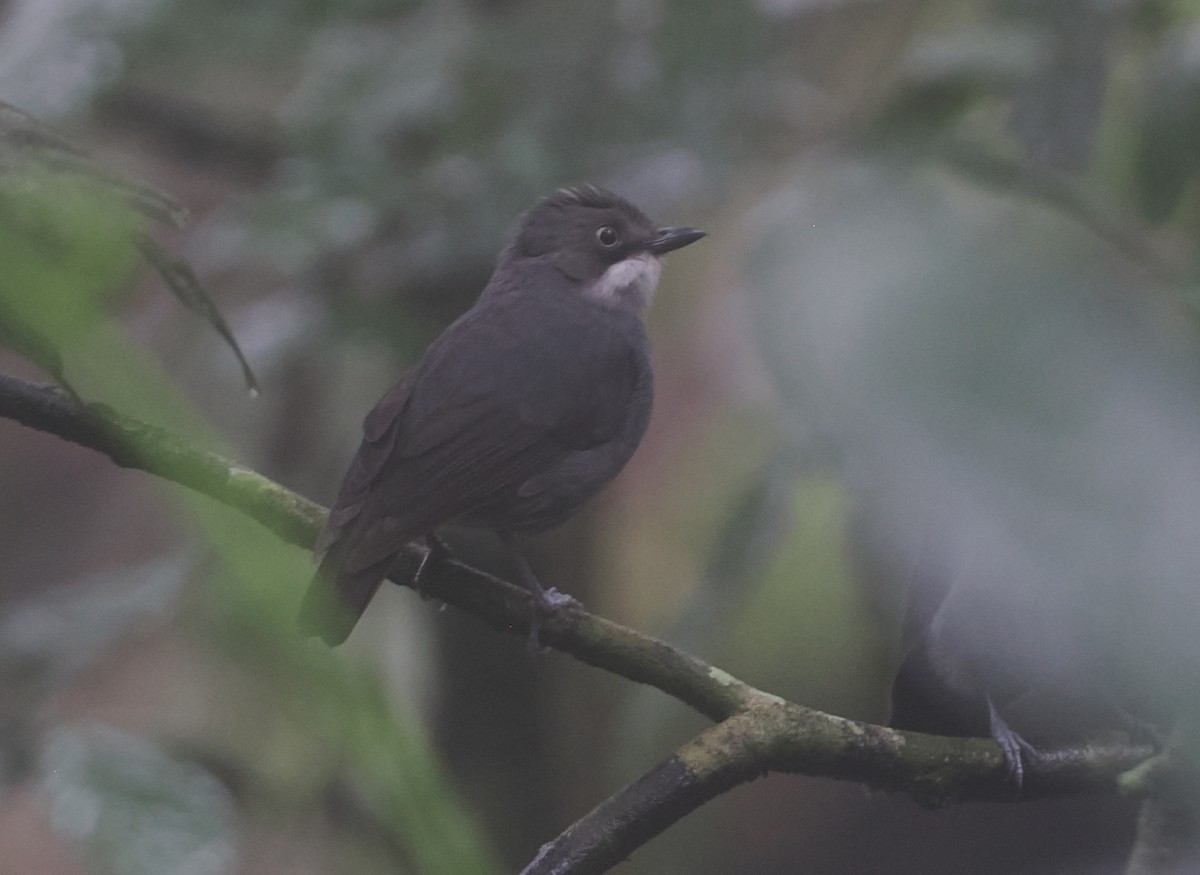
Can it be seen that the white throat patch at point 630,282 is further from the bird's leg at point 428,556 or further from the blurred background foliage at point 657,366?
the bird's leg at point 428,556

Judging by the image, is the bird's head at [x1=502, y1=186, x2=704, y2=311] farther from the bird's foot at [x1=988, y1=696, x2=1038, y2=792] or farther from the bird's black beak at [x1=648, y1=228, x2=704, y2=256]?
the bird's foot at [x1=988, y1=696, x2=1038, y2=792]

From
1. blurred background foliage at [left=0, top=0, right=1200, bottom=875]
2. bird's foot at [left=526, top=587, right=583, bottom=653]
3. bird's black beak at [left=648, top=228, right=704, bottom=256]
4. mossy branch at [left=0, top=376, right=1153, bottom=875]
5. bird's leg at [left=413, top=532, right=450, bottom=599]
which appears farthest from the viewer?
bird's black beak at [left=648, top=228, right=704, bottom=256]

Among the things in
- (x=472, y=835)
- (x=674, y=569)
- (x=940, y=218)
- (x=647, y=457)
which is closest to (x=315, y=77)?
(x=647, y=457)

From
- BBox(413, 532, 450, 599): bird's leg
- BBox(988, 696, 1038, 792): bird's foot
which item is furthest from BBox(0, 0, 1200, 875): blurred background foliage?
BBox(413, 532, 450, 599): bird's leg

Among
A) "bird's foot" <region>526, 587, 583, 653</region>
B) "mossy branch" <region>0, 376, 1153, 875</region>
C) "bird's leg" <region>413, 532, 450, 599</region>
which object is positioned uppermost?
"mossy branch" <region>0, 376, 1153, 875</region>

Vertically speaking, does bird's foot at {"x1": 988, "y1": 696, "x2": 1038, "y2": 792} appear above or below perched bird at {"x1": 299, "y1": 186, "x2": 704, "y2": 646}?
above

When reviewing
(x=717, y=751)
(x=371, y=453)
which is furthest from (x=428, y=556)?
(x=717, y=751)

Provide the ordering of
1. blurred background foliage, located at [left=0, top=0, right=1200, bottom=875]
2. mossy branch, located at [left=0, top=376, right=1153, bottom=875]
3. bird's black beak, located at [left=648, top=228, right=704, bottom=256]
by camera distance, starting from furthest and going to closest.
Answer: bird's black beak, located at [left=648, top=228, right=704, bottom=256]
mossy branch, located at [left=0, top=376, right=1153, bottom=875]
blurred background foliage, located at [left=0, top=0, right=1200, bottom=875]

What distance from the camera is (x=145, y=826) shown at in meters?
0.79

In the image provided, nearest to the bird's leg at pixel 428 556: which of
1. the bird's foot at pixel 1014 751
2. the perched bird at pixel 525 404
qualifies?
the perched bird at pixel 525 404

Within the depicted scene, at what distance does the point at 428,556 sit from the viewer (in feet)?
3.74

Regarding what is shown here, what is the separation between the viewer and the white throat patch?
5.24ft

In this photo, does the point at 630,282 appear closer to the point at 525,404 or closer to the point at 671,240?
the point at 671,240

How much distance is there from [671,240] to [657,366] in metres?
0.14
